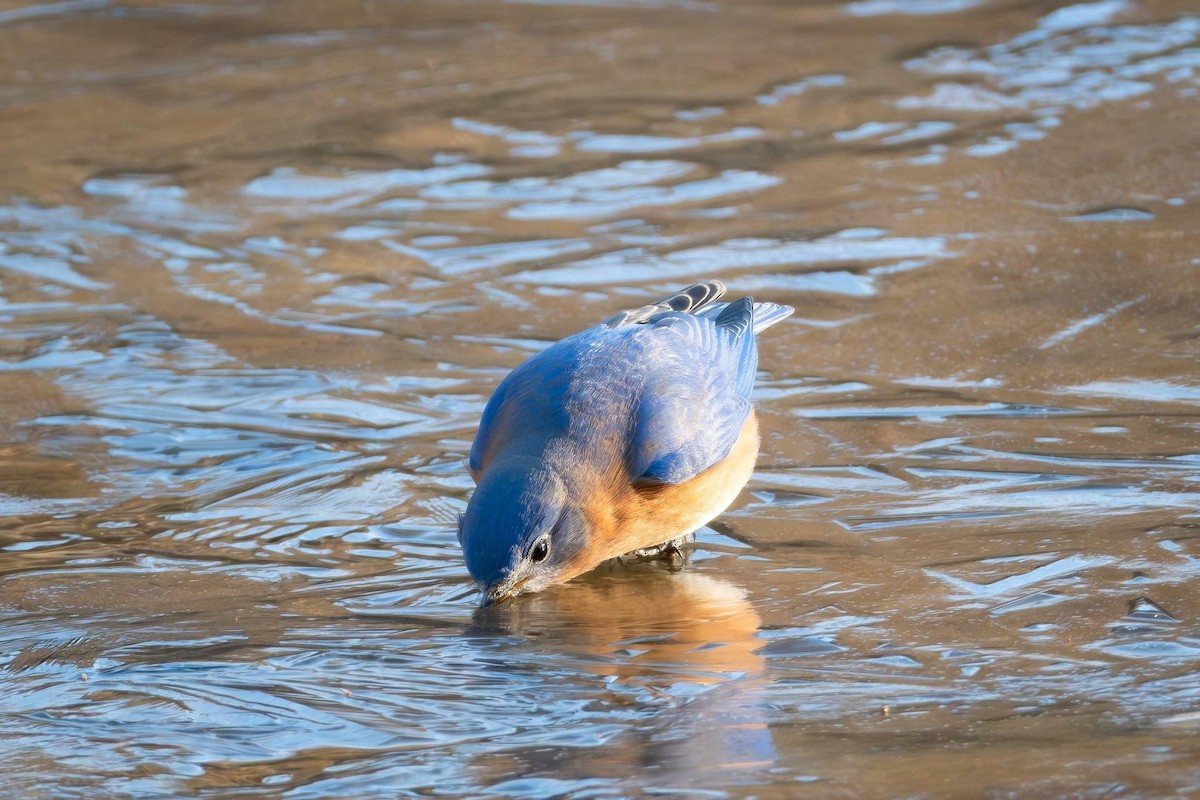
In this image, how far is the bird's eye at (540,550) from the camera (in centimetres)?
448

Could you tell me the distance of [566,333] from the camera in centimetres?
709

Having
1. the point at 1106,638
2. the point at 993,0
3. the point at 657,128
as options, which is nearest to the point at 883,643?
the point at 1106,638

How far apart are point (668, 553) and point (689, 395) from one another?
54cm

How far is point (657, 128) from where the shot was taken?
9852 mm

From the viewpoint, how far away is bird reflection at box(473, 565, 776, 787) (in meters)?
3.46

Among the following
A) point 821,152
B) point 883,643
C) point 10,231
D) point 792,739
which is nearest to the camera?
point 792,739

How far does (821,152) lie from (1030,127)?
132cm

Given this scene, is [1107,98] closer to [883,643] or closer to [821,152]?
[821,152]

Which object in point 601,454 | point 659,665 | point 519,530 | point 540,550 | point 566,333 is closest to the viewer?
point 659,665

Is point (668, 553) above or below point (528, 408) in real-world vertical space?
below

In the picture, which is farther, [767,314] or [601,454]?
[767,314]

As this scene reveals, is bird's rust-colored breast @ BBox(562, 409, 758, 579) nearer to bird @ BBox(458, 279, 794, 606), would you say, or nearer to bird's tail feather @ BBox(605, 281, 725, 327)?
bird @ BBox(458, 279, 794, 606)

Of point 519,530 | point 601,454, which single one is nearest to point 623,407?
point 601,454

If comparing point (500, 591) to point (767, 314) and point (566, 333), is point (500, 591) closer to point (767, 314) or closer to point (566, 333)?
point (767, 314)
